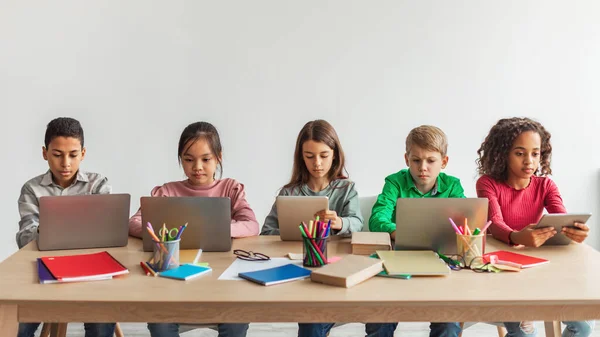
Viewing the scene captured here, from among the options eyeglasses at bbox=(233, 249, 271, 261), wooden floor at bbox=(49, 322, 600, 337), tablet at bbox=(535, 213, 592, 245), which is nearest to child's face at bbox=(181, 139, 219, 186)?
eyeglasses at bbox=(233, 249, 271, 261)

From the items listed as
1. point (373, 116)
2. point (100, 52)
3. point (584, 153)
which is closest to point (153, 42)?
point (100, 52)

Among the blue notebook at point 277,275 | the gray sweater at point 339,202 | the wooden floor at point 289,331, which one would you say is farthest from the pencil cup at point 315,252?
the wooden floor at point 289,331

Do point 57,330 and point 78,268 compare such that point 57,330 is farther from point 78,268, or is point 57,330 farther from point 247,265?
point 247,265

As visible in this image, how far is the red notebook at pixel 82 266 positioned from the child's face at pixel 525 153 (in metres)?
1.43

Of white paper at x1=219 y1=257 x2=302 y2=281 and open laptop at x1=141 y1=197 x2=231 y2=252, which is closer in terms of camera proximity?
white paper at x1=219 y1=257 x2=302 y2=281

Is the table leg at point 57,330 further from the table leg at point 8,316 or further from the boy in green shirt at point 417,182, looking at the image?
the boy in green shirt at point 417,182

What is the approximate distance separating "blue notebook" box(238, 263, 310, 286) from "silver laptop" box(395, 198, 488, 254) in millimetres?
348

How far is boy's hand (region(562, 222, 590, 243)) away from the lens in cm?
159

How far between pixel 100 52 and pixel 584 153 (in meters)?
2.90

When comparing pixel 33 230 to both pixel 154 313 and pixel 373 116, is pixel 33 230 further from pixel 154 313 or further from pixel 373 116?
pixel 373 116

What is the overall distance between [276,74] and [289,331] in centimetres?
143

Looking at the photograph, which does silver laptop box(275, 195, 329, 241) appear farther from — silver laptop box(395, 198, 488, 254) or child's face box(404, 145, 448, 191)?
child's face box(404, 145, 448, 191)

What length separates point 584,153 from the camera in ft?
10.2

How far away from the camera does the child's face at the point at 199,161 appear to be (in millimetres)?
1945
